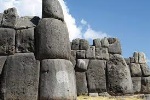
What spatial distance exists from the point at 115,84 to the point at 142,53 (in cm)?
445

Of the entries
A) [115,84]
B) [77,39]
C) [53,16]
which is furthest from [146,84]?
[53,16]

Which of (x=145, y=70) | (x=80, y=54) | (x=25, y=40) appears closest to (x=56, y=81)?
(x=25, y=40)

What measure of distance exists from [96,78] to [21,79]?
25.9 feet

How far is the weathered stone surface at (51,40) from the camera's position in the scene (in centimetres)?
874

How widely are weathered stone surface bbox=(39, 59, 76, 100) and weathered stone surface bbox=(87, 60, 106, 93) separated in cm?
747

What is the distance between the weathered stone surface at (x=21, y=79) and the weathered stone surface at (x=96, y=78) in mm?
7665

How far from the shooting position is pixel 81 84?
53.3 ft

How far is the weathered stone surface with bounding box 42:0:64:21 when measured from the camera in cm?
905

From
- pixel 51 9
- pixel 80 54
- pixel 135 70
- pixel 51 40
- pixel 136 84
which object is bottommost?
pixel 136 84

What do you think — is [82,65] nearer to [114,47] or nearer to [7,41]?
[114,47]

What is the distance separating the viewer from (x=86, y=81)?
53.6 feet

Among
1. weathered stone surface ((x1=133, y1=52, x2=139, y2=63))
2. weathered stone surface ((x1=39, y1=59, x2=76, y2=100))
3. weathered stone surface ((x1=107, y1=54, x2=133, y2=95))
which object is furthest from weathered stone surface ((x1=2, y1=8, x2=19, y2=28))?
weathered stone surface ((x1=133, y1=52, x2=139, y2=63))

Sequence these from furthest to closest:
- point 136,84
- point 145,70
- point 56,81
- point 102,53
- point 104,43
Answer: point 145,70 < point 136,84 < point 104,43 < point 102,53 < point 56,81

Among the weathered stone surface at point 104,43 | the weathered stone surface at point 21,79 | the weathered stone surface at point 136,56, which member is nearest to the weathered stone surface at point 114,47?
the weathered stone surface at point 104,43
